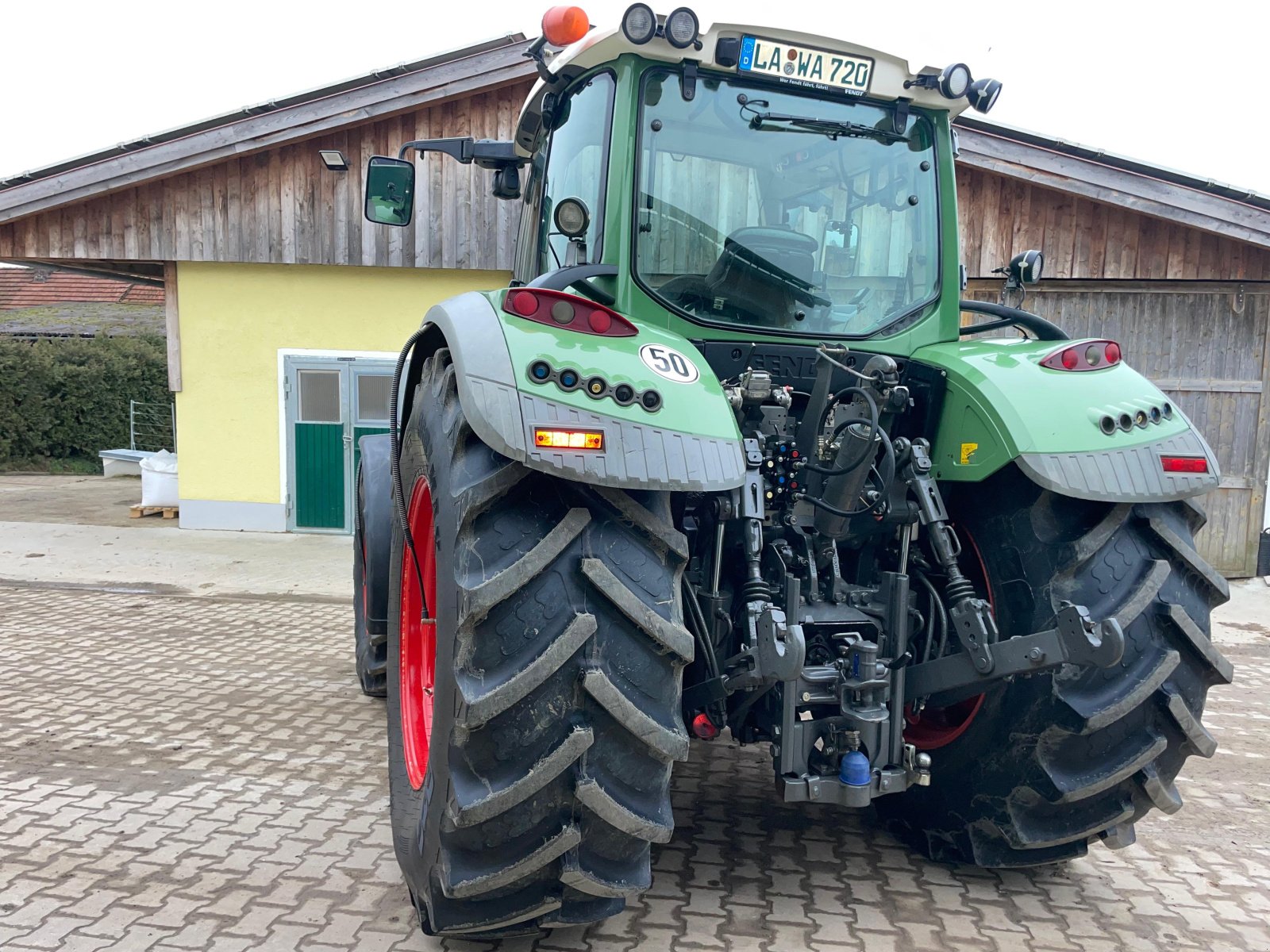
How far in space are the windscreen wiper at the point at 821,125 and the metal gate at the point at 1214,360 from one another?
21.7 feet

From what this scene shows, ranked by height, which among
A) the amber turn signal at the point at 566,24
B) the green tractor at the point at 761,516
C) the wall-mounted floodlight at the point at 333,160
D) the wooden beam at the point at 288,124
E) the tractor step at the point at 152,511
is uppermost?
the wooden beam at the point at 288,124

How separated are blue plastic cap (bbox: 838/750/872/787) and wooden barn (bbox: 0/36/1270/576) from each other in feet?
23.9

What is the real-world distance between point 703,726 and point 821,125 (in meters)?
1.94

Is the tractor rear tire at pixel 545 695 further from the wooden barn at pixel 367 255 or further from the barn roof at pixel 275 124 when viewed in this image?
the barn roof at pixel 275 124

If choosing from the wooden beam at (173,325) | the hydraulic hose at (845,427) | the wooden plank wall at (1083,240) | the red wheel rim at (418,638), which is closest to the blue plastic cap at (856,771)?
the hydraulic hose at (845,427)

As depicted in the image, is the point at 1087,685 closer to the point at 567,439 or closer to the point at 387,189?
the point at 567,439

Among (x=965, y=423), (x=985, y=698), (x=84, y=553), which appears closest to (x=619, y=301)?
(x=965, y=423)

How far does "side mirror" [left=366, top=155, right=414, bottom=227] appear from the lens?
4.13m

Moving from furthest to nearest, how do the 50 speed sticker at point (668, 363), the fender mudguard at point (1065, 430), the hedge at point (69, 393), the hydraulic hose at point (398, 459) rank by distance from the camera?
the hedge at point (69, 393) < the hydraulic hose at point (398, 459) < the fender mudguard at point (1065, 430) < the 50 speed sticker at point (668, 363)

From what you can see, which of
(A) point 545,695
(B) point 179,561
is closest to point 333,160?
Result: (B) point 179,561

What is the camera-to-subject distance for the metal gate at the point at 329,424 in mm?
9906

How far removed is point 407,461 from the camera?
312 centimetres

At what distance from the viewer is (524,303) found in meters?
2.54

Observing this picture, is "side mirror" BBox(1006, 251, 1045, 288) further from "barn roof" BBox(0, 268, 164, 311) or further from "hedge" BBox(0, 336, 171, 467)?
"barn roof" BBox(0, 268, 164, 311)
